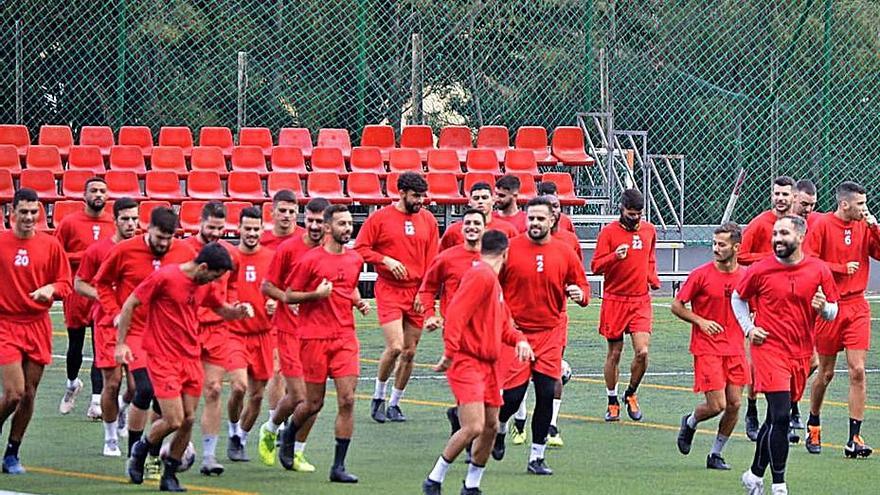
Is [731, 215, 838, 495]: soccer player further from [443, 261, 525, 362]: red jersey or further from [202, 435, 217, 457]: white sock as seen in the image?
[202, 435, 217, 457]: white sock

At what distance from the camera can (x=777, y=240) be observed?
37.7ft

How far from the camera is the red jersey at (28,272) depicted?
1259 centimetres

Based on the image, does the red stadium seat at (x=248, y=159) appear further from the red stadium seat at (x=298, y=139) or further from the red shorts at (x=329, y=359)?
the red shorts at (x=329, y=359)

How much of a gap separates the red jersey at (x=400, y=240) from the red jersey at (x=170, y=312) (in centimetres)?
381

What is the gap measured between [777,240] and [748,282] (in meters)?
0.38

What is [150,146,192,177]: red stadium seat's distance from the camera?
86.4 ft

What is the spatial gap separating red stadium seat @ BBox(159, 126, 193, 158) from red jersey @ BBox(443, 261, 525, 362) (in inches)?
641

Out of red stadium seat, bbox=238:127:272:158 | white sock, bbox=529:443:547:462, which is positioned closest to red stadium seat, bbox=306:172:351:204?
red stadium seat, bbox=238:127:272:158

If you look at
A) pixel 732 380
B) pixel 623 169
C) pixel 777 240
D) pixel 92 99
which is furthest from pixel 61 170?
pixel 777 240

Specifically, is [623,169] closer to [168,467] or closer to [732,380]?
[732,380]

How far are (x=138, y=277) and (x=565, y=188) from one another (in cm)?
1540

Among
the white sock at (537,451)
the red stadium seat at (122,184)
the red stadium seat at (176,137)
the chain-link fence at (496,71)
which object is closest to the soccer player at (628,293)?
the white sock at (537,451)

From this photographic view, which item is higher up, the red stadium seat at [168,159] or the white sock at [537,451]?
the red stadium seat at [168,159]

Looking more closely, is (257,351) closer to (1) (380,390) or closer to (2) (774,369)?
(1) (380,390)
